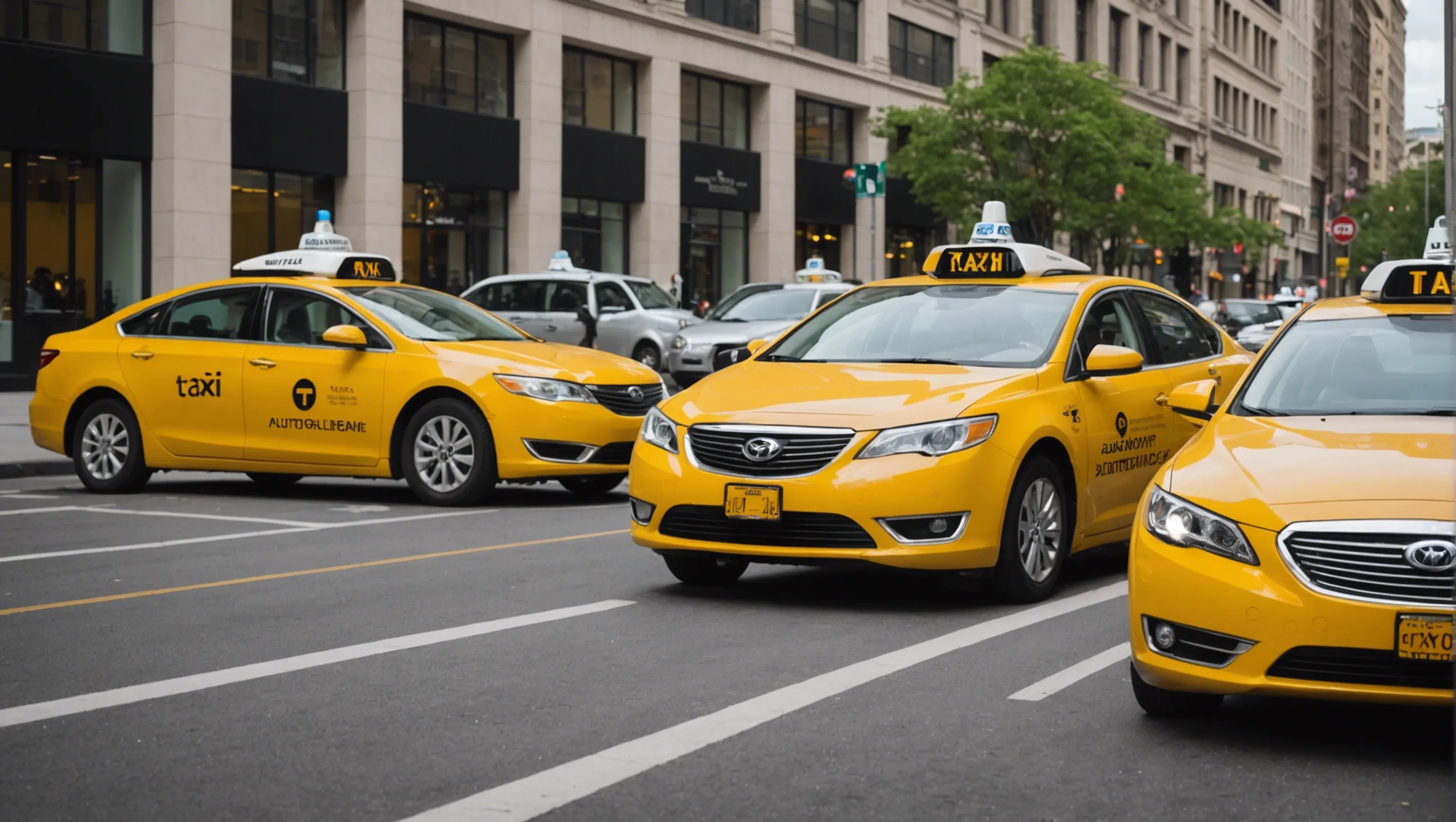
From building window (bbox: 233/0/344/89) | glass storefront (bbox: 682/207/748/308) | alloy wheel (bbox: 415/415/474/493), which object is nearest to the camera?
alloy wheel (bbox: 415/415/474/493)

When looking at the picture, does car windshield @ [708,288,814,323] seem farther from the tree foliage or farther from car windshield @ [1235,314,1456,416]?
car windshield @ [1235,314,1456,416]

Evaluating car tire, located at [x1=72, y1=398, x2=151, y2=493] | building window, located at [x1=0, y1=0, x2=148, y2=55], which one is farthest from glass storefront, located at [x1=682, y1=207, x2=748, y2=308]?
car tire, located at [x1=72, y1=398, x2=151, y2=493]

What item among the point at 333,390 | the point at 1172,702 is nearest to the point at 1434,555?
the point at 1172,702

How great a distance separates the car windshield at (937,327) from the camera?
9.02m

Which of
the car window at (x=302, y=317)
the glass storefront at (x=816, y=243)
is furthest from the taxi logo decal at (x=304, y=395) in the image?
the glass storefront at (x=816, y=243)

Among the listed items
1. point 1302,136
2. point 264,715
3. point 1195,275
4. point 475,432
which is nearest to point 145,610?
point 264,715

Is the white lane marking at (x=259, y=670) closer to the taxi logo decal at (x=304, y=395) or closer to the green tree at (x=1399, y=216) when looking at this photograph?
the taxi logo decal at (x=304, y=395)

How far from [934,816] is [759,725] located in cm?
116

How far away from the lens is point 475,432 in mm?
12398

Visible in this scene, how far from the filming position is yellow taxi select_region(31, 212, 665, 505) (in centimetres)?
1237

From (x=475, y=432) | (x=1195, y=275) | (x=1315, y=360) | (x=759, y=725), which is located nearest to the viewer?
(x=759, y=725)

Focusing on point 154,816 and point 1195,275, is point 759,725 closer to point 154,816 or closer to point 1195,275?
point 154,816

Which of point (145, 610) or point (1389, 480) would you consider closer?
point (1389, 480)

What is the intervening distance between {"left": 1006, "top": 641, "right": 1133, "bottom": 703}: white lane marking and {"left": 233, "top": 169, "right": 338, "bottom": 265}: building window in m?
24.1
